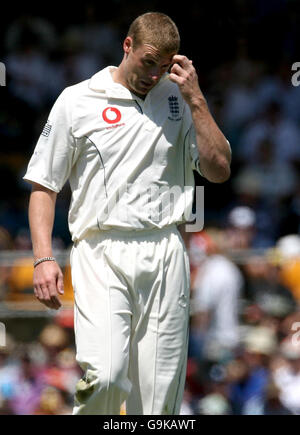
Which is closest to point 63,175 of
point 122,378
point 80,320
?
point 80,320


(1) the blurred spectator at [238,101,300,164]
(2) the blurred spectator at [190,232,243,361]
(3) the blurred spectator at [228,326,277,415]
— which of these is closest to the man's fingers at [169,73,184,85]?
(3) the blurred spectator at [228,326,277,415]

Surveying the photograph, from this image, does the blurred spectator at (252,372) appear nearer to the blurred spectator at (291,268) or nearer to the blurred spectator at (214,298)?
the blurred spectator at (214,298)

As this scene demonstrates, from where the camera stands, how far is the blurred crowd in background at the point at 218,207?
8461 millimetres

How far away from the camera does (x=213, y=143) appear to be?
4621 mm

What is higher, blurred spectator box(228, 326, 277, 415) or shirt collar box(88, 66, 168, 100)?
shirt collar box(88, 66, 168, 100)

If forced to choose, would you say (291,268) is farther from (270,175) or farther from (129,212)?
(129,212)

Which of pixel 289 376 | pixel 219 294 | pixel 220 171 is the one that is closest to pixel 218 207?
pixel 219 294

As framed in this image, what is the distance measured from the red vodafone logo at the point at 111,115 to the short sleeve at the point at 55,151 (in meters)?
0.17

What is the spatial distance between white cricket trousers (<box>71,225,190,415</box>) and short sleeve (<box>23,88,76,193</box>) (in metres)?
0.35

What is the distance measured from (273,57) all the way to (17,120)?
3.24 metres

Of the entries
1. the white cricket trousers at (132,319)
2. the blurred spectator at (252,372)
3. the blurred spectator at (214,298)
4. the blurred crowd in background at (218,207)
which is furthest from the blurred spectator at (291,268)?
the white cricket trousers at (132,319)

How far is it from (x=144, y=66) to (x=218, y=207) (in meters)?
6.68

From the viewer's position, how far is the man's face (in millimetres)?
4555

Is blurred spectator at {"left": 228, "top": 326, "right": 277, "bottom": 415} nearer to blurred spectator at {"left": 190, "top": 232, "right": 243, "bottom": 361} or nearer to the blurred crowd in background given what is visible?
the blurred crowd in background
